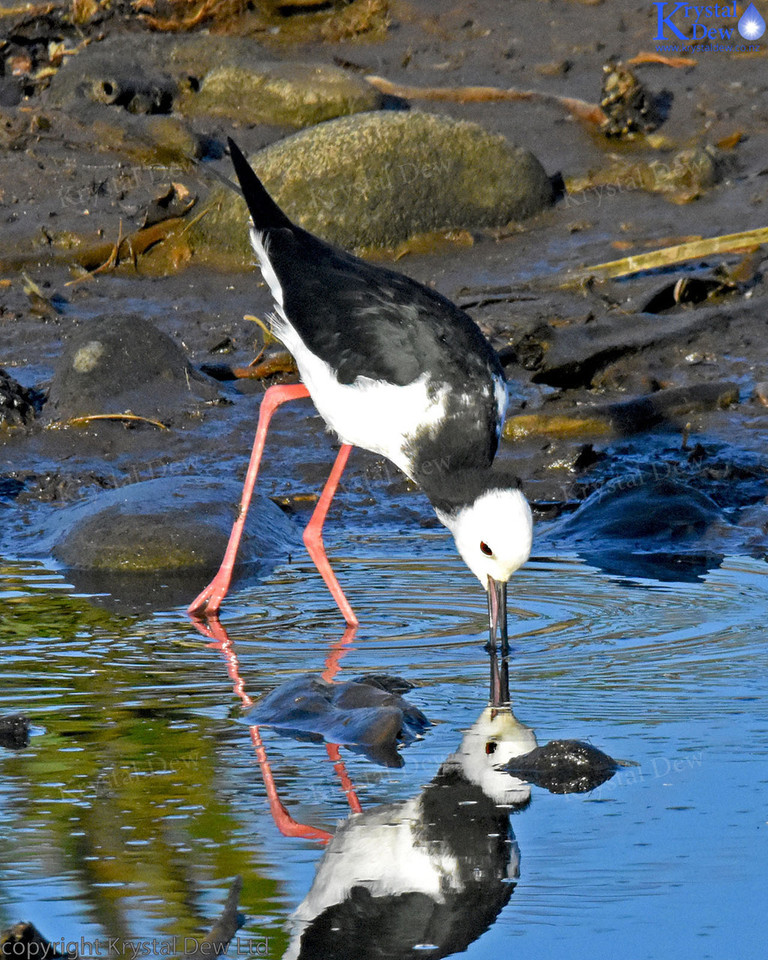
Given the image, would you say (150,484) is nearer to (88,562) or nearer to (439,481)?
(88,562)

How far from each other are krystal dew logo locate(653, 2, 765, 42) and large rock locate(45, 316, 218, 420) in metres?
5.97

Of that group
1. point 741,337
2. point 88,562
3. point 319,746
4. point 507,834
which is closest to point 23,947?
point 507,834

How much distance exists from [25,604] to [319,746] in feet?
6.68

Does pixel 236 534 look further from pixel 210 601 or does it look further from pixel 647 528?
pixel 647 528

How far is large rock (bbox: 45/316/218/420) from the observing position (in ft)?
28.7

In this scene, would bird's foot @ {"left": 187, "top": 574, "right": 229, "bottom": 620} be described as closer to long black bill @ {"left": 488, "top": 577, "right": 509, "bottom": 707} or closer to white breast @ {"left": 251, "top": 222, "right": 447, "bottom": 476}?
white breast @ {"left": 251, "top": 222, "right": 447, "bottom": 476}

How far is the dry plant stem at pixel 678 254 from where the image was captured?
988 cm

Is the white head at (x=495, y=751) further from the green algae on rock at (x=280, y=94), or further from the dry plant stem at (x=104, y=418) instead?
the green algae on rock at (x=280, y=94)

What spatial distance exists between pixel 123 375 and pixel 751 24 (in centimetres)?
692

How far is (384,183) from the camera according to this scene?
1081 centimetres

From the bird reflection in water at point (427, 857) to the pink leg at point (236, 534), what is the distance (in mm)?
1598

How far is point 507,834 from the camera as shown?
4047 millimetres

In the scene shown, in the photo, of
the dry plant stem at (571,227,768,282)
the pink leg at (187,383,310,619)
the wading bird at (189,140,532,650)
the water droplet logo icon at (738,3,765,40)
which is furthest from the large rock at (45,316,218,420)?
the water droplet logo icon at (738,3,765,40)

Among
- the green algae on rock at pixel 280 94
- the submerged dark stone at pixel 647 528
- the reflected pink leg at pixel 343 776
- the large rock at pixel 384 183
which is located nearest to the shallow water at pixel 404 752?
the reflected pink leg at pixel 343 776
